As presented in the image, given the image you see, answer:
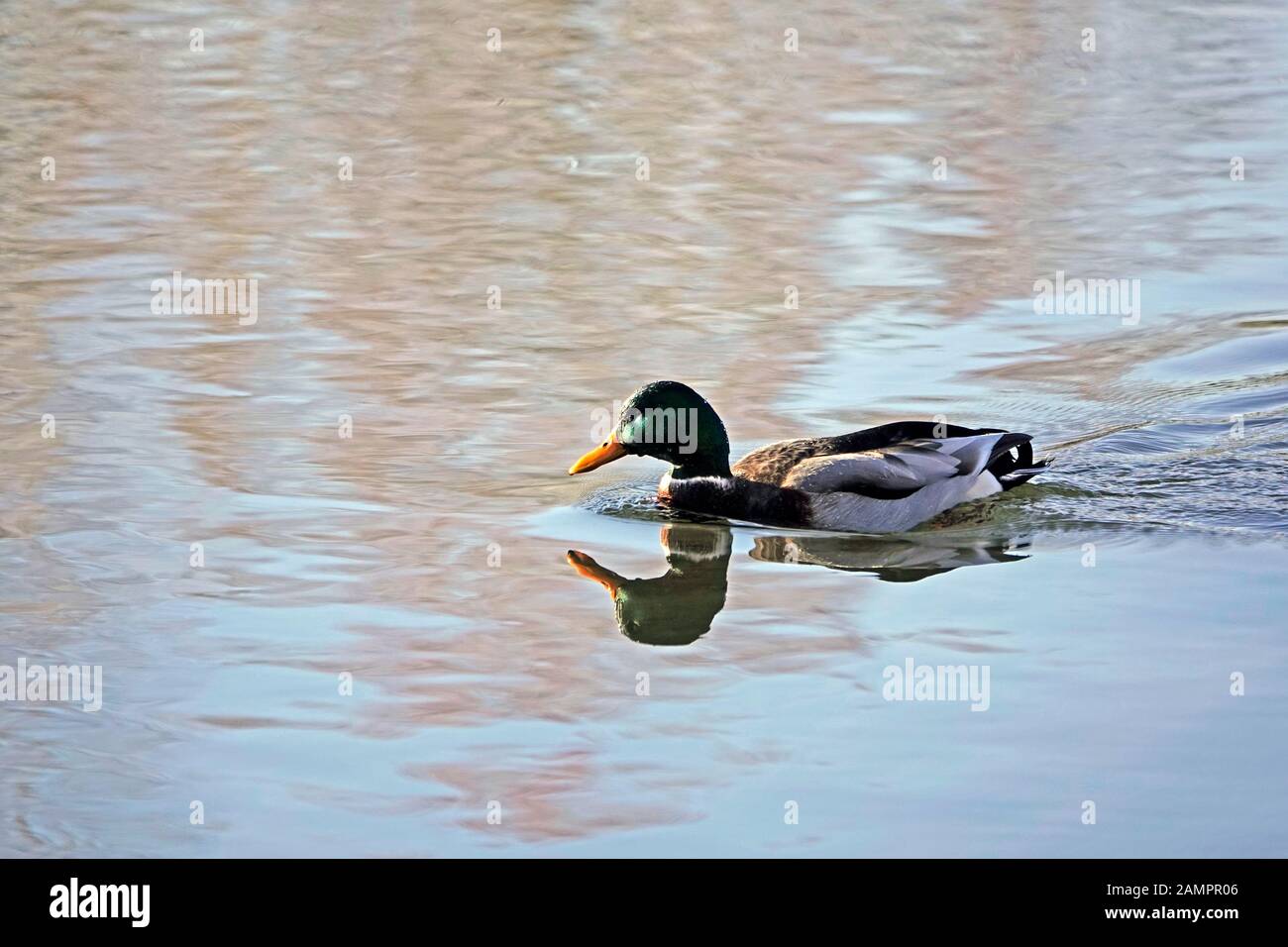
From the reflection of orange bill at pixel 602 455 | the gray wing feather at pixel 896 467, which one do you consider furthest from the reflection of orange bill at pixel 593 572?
the gray wing feather at pixel 896 467

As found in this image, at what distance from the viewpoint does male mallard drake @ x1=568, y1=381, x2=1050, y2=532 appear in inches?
375

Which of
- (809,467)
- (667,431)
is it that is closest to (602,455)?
(667,431)

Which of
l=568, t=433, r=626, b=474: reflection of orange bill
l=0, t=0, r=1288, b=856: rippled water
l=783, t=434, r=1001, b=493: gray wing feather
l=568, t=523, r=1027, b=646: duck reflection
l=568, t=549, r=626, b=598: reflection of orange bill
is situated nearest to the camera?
l=0, t=0, r=1288, b=856: rippled water

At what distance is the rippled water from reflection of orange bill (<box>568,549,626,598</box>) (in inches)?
1.1

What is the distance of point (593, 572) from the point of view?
29.1ft

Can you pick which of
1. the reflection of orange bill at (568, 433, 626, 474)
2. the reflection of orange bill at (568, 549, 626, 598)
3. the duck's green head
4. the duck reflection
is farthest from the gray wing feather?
the reflection of orange bill at (568, 549, 626, 598)

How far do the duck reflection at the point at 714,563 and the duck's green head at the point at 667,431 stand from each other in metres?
0.37

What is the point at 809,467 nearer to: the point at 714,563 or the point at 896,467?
the point at 896,467

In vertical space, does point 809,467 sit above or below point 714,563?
above

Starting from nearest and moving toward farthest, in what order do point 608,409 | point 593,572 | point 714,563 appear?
1. point 593,572
2. point 714,563
3. point 608,409

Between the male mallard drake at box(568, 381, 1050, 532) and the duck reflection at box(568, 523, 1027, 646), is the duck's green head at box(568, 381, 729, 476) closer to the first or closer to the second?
the male mallard drake at box(568, 381, 1050, 532)

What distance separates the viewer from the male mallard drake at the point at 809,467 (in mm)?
9516

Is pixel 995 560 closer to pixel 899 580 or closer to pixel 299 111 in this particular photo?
pixel 899 580

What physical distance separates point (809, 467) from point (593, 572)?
1305mm
